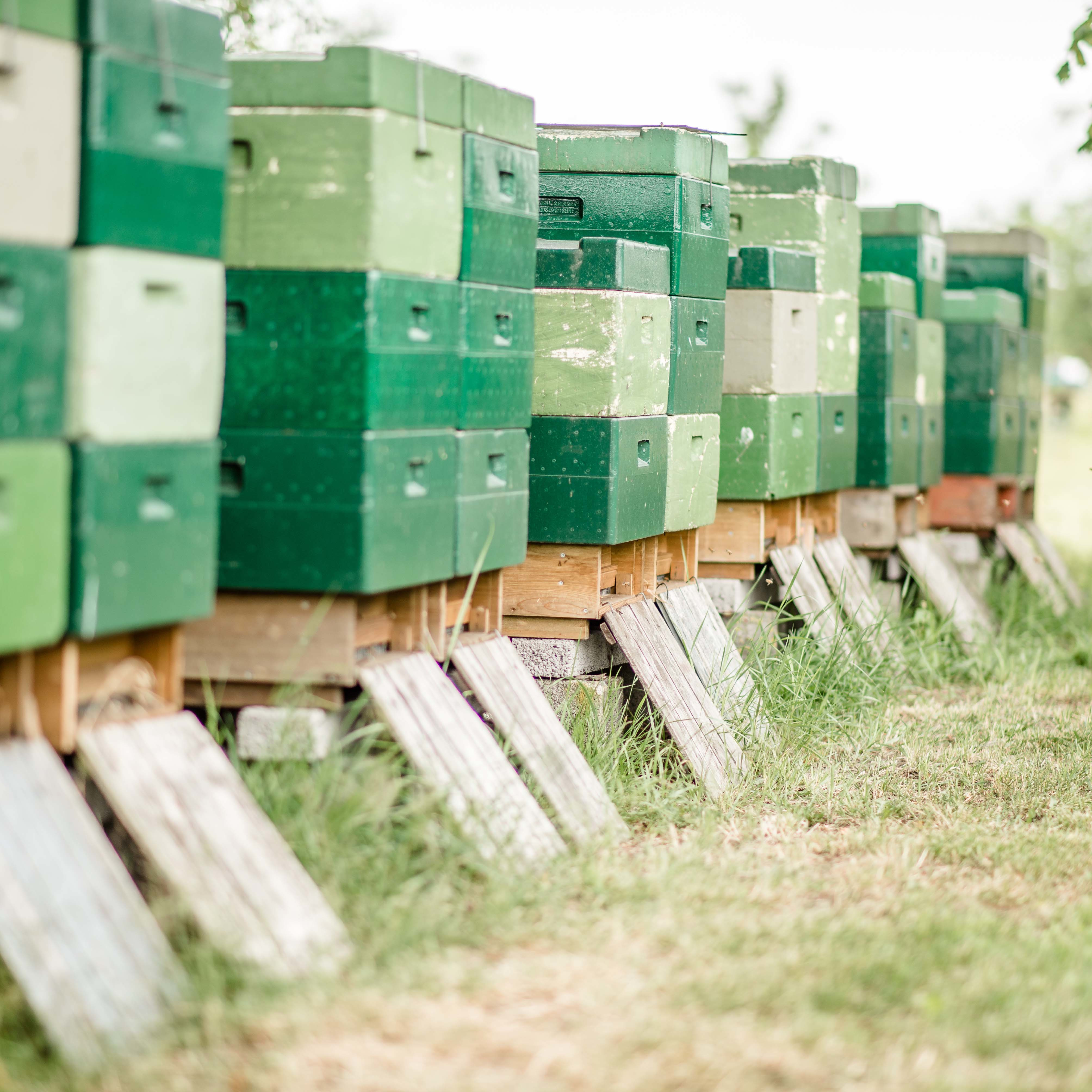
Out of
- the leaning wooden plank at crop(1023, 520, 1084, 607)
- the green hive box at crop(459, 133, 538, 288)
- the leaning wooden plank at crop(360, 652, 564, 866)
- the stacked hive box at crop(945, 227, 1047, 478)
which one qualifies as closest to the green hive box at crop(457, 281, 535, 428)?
the green hive box at crop(459, 133, 538, 288)

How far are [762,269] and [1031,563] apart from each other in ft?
13.8

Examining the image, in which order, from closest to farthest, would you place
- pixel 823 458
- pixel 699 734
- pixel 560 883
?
1. pixel 560 883
2. pixel 699 734
3. pixel 823 458

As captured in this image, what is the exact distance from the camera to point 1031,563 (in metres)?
10.8

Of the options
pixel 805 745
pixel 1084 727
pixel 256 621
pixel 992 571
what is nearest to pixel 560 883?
pixel 256 621

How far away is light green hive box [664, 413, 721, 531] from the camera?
6543 mm

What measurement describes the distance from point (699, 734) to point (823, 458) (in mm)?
2861

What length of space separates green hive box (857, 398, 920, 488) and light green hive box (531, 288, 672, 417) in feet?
12.1

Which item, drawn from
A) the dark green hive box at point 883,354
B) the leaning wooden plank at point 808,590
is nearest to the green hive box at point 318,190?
the leaning wooden plank at point 808,590

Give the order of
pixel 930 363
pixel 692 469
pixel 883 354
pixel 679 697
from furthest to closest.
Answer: pixel 930 363 < pixel 883 354 < pixel 692 469 < pixel 679 697

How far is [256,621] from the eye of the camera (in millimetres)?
4590

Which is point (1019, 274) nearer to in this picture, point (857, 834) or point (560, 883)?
point (857, 834)

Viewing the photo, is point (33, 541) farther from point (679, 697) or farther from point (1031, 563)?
point (1031, 563)

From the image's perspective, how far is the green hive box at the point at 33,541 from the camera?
11.2ft

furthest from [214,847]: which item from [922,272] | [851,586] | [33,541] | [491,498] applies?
[922,272]
